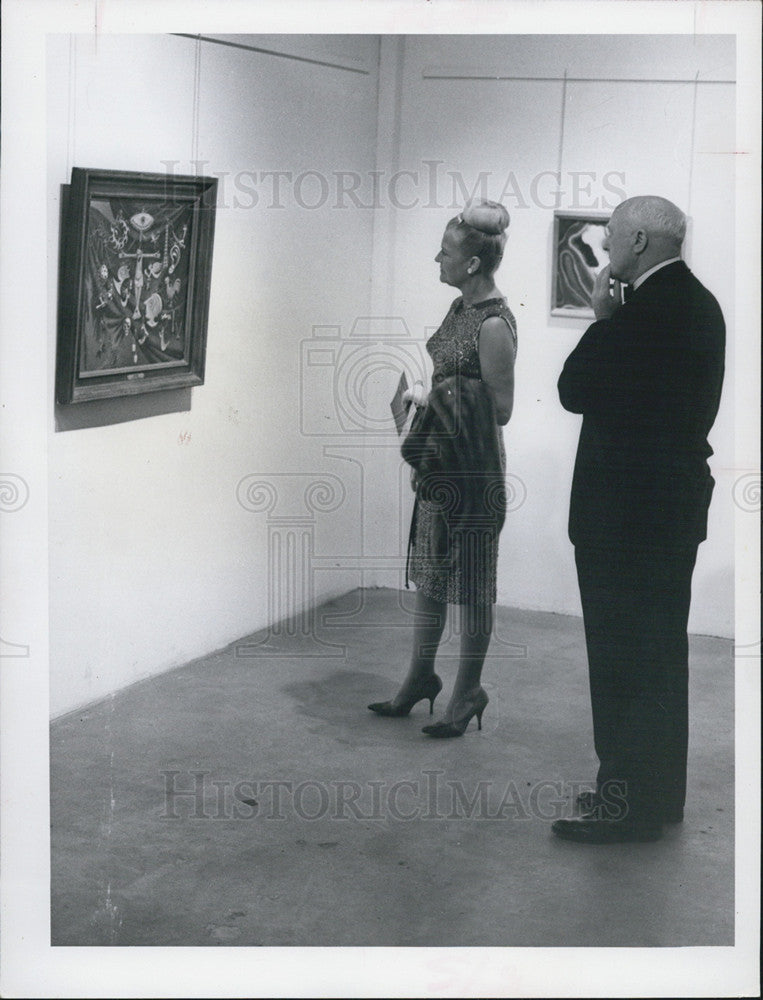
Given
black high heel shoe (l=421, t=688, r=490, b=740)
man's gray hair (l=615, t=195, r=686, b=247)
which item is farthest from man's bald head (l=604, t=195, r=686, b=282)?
black high heel shoe (l=421, t=688, r=490, b=740)

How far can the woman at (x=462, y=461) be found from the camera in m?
3.60

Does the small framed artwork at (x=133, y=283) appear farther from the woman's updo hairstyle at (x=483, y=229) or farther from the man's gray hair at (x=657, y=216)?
the man's gray hair at (x=657, y=216)

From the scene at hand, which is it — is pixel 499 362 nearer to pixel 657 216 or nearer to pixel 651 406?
pixel 651 406

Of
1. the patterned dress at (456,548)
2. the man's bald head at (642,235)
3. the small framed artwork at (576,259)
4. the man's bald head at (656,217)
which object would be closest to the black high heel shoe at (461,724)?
the patterned dress at (456,548)

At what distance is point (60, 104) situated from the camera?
3.53 meters

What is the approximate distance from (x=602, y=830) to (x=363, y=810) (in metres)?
0.62

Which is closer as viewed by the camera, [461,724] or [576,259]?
[576,259]

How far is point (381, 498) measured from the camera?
3.67 meters

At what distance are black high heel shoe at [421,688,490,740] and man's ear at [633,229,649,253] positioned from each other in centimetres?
119

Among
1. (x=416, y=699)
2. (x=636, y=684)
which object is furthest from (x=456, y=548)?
(x=636, y=684)

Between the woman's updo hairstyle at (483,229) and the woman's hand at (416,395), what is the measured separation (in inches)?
13.4

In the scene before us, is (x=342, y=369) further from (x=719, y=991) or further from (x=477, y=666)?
(x=719, y=991)

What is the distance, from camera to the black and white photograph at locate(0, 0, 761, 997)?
11.6 ft

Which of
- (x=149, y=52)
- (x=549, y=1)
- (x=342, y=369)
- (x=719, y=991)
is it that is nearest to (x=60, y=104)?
(x=149, y=52)
